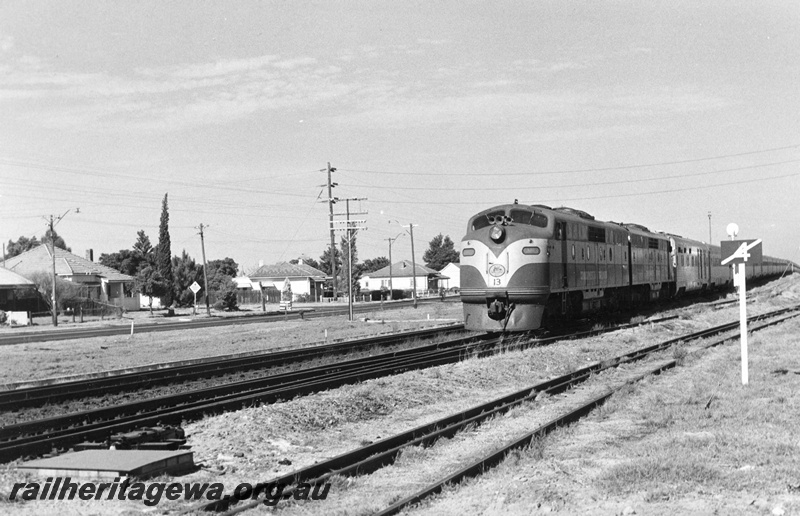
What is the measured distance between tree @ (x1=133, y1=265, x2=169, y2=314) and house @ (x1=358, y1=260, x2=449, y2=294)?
1910 inches

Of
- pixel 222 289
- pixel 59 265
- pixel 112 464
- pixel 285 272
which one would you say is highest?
pixel 59 265

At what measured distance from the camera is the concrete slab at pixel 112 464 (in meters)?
8.13

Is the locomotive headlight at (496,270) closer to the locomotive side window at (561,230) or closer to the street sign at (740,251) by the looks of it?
the locomotive side window at (561,230)

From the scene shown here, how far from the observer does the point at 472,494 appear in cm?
796

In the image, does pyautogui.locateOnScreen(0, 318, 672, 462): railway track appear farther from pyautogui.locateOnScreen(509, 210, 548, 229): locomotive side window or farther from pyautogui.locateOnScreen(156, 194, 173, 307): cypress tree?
pyautogui.locateOnScreen(156, 194, 173, 307): cypress tree

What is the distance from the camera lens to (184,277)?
8150 cm

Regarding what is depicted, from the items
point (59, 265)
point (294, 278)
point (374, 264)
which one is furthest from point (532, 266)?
point (374, 264)

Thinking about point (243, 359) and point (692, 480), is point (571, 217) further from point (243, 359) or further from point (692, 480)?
point (692, 480)

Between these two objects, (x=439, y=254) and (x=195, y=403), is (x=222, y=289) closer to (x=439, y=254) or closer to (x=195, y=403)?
(x=195, y=403)

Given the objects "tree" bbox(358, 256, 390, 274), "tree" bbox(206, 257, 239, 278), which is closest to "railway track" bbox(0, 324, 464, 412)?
"tree" bbox(206, 257, 239, 278)

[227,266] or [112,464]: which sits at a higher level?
[227,266]

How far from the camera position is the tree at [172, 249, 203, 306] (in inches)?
3059

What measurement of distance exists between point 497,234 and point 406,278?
101 meters

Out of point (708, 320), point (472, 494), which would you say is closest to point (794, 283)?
point (708, 320)
